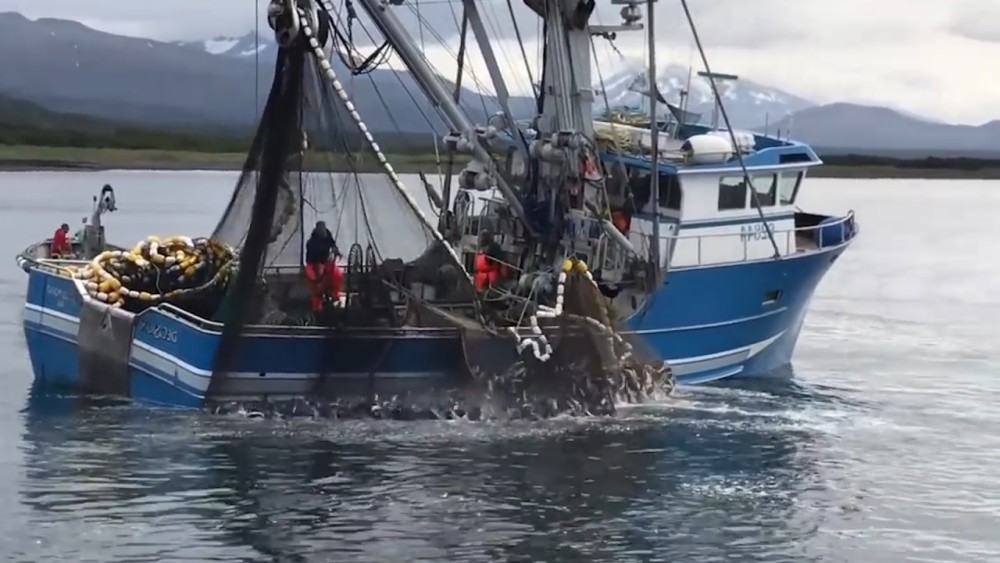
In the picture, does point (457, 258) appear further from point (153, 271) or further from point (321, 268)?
point (153, 271)

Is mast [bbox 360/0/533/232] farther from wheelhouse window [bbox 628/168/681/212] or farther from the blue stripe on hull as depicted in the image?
the blue stripe on hull

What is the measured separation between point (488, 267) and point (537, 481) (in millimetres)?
5483

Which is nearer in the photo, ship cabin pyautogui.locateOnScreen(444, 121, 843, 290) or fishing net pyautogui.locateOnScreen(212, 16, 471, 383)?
fishing net pyautogui.locateOnScreen(212, 16, 471, 383)

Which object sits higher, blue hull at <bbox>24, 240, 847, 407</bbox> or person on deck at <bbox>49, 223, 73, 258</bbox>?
person on deck at <bbox>49, 223, 73, 258</bbox>

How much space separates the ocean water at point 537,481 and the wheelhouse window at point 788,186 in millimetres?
2798

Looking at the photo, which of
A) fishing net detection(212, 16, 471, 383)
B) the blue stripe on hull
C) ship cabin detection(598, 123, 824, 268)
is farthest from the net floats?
ship cabin detection(598, 123, 824, 268)

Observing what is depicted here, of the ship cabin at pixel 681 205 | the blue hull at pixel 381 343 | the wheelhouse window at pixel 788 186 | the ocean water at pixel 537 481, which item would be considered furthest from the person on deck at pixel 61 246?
the wheelhouse window at pixel 788 186

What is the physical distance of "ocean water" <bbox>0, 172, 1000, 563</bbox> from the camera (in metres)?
15.9

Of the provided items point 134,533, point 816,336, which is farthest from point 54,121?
point 134,533

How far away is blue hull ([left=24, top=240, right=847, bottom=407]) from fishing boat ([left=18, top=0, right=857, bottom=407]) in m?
0.03

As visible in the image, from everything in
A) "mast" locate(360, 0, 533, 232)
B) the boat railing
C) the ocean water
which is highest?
"mast" locate(360, 0, 533, 232)

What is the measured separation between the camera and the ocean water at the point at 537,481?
52.1 ft

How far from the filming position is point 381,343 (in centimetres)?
2028

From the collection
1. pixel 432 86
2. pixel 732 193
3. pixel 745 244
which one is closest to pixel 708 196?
pixel 732 193
